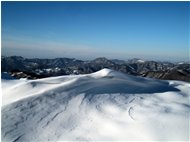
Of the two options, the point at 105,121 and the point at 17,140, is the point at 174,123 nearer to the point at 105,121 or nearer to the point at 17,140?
the point at 105,121

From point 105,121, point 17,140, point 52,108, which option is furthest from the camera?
point 52,108

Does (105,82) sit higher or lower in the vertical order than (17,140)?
higher

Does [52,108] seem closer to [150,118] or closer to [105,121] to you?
[105,121]

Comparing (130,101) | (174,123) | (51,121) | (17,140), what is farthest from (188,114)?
(17,140)

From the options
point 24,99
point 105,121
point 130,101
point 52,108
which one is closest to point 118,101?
point 130,101

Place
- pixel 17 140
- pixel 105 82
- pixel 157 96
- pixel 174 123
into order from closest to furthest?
pixel 17 140, pixel 174 123, pixel 157 96, pixel 105 82

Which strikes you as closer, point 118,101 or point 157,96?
point 118,101
